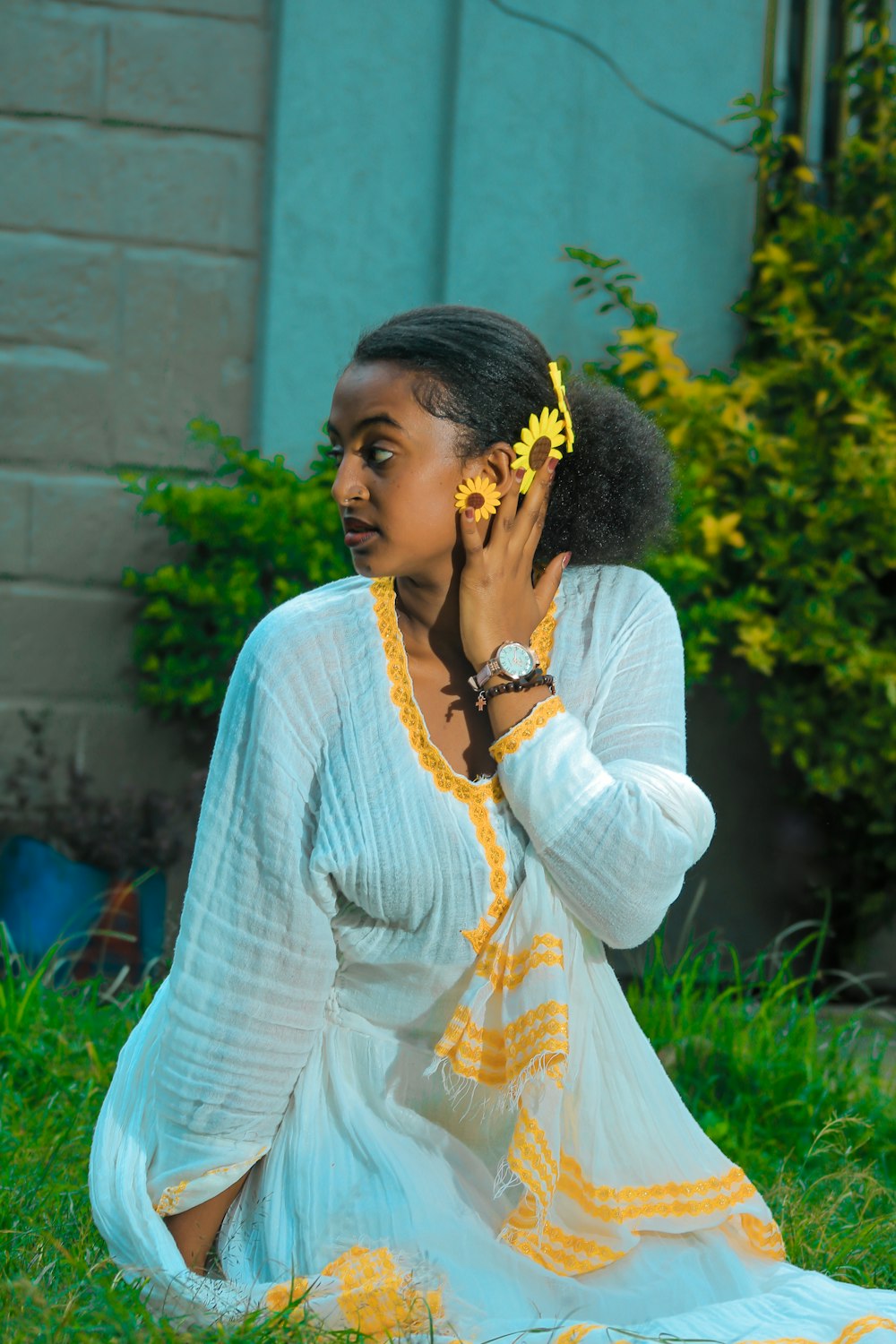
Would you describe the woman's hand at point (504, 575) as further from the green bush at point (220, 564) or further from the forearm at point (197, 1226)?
the green bush at point (220, 564)

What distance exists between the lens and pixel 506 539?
225 centimetres

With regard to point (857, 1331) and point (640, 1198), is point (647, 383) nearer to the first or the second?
point (640, 1198)

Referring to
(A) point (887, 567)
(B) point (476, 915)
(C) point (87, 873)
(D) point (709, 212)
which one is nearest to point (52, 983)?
(C) point (87, 873)

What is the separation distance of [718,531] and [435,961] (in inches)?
108

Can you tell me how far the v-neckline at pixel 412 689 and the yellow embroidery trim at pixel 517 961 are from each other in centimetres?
22

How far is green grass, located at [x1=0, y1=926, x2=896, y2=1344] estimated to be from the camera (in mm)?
2453

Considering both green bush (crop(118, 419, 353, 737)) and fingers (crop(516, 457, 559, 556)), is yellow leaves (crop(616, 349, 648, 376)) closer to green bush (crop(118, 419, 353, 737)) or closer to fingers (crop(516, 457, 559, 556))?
green bush (crop(118, 419, 353, 737))

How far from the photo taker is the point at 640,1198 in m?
2.12

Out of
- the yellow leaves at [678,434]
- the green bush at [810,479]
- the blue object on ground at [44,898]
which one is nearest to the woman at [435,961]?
the blue object on ground at [44,898]

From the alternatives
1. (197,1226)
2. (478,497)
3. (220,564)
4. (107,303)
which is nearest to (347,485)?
(478,497)

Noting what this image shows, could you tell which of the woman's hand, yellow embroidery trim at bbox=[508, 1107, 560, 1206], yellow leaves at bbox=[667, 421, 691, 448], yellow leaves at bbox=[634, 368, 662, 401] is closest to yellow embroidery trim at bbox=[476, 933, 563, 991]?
Answer: yellow embroidery trim at bbox=[508, 1107, 560, 1206]

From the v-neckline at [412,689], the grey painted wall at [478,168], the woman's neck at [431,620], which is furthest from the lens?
the grey painted wall at [478,168]

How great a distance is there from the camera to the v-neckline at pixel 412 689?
7.16ft

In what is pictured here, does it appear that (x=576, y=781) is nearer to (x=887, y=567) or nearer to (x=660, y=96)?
(x=887, y=567)
